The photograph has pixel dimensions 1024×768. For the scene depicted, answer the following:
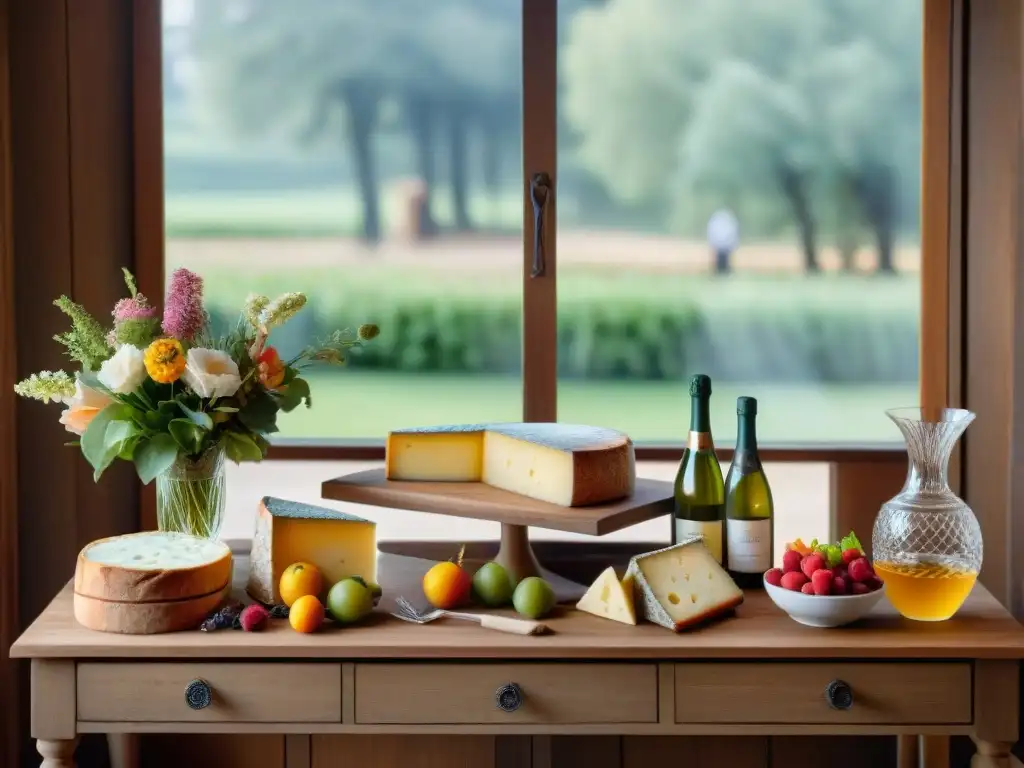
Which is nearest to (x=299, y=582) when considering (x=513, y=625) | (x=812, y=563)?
(x=513, y=625)

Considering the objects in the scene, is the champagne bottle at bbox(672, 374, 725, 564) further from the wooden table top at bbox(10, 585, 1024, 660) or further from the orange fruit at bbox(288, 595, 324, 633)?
the orange fruit at bbox(288, 595, 324, 633)

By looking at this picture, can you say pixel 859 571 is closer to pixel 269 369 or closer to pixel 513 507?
pixel 513 507

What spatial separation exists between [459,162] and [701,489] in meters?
0.92

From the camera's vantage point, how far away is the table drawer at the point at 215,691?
188 cm

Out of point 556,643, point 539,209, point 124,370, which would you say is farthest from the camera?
point 539,209

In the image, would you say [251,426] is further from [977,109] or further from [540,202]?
[977,109]

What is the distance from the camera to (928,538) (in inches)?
77.5

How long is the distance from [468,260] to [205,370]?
780 mm

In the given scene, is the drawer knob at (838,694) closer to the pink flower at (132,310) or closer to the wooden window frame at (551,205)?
the wooden window frame at (551,205)

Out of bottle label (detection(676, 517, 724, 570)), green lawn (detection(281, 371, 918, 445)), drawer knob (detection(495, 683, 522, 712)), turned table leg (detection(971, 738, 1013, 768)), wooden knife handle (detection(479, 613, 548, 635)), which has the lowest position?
turned table leg (detection(971, 738, 1013, 768))

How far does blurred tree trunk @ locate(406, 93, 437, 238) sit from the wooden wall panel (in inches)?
43.6

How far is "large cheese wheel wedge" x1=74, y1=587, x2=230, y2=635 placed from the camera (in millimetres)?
1891

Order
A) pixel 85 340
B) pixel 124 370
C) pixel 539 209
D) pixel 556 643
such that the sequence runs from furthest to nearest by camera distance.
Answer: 1. pixel 539 209
2. pixel 85 340
3. pixel 124 370
4. pixel 556 643

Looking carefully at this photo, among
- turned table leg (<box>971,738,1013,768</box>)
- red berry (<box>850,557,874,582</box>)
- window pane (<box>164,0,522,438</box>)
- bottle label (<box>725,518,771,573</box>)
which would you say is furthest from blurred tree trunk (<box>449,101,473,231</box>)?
turned table leg (<box>971,738,1013,768</box>)
